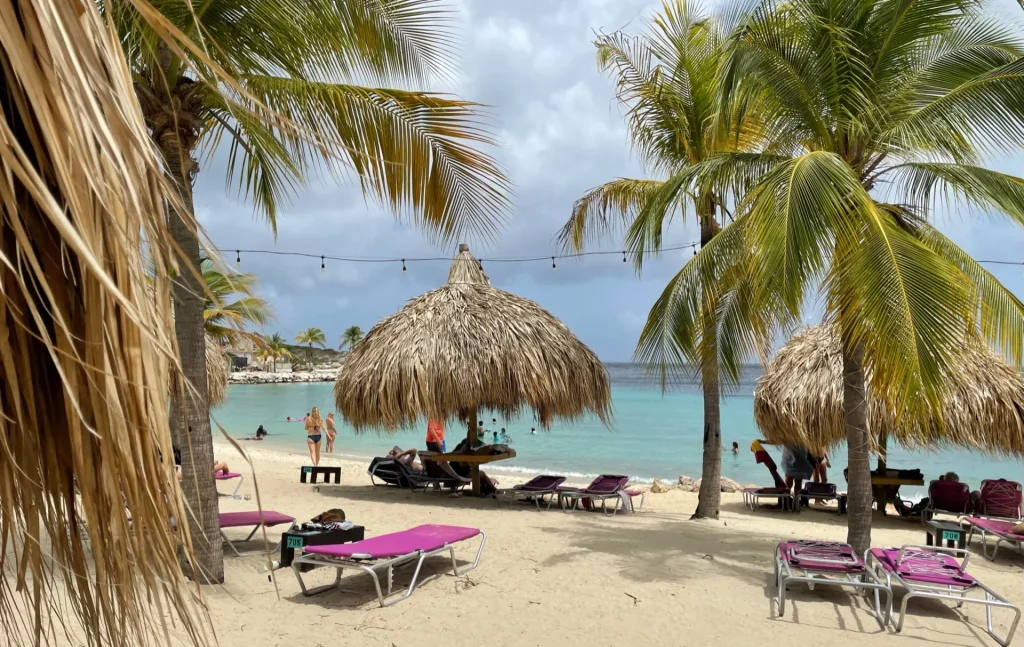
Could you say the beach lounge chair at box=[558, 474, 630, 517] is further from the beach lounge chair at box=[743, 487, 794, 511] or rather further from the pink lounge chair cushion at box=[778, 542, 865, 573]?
the pink lounge chair cushion at box=[778, 542, 865, 573]

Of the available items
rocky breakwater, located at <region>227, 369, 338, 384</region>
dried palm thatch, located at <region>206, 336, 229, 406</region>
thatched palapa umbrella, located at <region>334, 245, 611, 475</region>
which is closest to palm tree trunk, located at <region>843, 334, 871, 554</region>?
thatched palapa umbrella, located at <region>334, 245, 611, 475</region>

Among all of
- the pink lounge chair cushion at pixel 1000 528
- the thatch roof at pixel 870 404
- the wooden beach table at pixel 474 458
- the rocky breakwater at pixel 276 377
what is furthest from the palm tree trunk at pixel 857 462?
the rocky breakwater at pixel 276 377

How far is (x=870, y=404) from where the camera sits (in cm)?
1070

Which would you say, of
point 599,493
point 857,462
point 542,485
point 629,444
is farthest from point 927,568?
point 629,444

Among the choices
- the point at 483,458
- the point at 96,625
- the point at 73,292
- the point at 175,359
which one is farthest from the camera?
the point at 483,458

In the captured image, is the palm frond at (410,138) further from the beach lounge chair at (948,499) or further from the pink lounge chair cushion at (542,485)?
the beach lounge chair at (948,499)

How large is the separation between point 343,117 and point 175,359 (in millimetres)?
4188

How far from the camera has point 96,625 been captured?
4.24ft

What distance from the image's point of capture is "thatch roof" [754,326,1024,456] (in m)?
10.5

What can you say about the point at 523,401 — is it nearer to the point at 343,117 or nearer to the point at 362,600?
the point at 362,600

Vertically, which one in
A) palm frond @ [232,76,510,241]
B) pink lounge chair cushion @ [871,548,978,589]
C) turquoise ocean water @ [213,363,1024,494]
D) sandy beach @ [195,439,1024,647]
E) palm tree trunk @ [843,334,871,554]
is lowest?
turquoise ocean water @ [213,363,1024,494]

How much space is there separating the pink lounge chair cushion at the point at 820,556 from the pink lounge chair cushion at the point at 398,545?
2650 millimetres

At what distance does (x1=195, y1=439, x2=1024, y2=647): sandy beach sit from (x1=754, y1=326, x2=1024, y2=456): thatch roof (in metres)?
2.34

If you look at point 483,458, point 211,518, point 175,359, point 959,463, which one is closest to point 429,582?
point 211,518
